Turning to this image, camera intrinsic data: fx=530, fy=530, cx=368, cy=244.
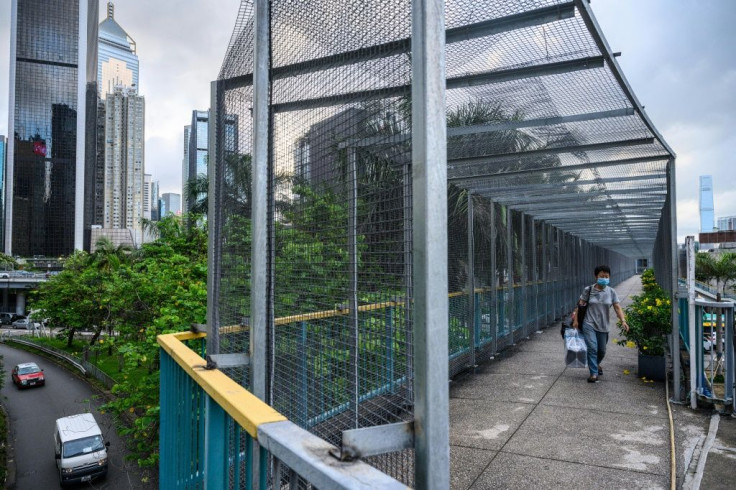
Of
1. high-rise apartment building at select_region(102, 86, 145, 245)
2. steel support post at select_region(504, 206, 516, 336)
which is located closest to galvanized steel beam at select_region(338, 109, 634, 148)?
steel support post at select_region(504, 206, 516, 336)

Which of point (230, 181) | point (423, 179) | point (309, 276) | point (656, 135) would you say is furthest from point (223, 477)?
point (656, 135)

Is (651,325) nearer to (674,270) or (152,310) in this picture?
(674,270)

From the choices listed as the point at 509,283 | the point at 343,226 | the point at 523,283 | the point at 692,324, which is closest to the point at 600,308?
the point at 692,324

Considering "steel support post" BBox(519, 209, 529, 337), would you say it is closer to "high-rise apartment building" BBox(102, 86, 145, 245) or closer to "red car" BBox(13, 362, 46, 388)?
"red car" BBox(13, 362, 46, 388)

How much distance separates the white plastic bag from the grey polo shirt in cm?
33

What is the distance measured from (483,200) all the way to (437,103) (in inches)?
301

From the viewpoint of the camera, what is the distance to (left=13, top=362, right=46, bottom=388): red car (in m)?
33.8

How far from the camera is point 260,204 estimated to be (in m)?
2.60

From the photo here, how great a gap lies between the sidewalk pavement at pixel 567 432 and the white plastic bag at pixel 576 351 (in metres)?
0.25

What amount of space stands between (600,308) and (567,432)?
8.95ft

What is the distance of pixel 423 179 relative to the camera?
1.37 m

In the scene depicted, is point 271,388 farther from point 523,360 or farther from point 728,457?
point 523,360

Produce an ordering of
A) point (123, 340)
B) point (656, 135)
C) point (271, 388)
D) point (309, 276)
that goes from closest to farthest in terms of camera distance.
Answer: point (309, 276), point (271, 388), point (656, 135), point (123, 340)

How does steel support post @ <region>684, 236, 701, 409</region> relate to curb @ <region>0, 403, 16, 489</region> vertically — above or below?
above
